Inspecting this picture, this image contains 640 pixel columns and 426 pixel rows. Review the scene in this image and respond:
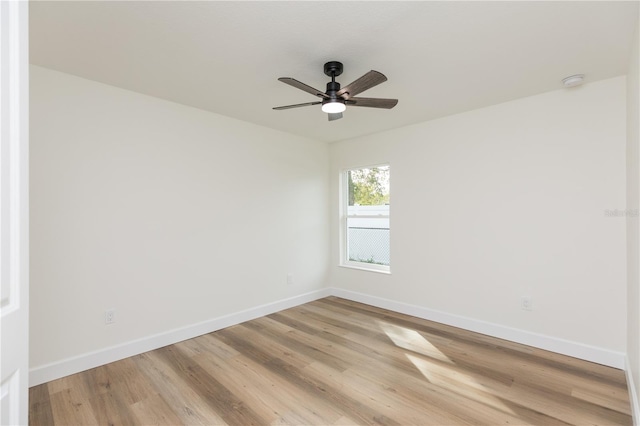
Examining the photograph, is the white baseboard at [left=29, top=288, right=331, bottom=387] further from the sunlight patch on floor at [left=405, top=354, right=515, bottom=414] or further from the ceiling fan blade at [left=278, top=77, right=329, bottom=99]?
the ceiling fan blade at [left=278, top=77, right=329, bottom=99]

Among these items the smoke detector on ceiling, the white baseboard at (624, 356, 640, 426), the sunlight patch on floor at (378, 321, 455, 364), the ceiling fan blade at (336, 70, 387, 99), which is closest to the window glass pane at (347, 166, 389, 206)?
the sunlight patch on floor at (378, 321, 455, 364)

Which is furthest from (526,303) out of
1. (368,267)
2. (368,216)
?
(368,216)

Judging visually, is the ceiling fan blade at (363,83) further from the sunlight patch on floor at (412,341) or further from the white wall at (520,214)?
the sunlight patch on floor at (412,341)

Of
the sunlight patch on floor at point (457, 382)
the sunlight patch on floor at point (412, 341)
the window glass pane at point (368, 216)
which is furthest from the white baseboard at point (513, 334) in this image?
the sunlight patch on floor at point (457, 382)

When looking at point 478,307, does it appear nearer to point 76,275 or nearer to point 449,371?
point 449,371

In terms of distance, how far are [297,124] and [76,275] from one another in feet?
9.05

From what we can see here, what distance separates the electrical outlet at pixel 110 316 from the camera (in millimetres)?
2713

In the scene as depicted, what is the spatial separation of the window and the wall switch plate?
1.62 metres

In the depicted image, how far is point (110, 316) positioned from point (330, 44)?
292 centimetres

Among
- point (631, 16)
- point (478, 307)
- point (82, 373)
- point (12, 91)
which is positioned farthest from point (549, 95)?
point (82, 373)

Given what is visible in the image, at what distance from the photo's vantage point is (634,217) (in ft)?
7.08

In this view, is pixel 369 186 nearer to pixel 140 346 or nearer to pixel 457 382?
pixel 457 382

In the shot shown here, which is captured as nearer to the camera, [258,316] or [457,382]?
[457,382]

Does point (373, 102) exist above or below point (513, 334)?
above
